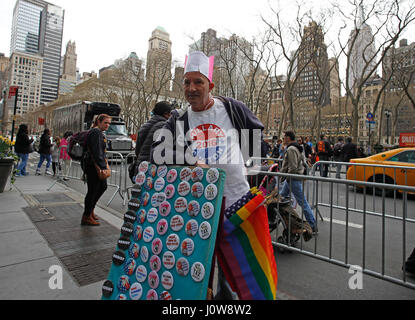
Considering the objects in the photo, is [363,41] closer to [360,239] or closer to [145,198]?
[360,239]

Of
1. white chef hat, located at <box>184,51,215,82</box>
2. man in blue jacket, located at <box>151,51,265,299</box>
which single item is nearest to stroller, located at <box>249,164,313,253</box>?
man in blue jacket, located at <box>151,51,265,299</box>

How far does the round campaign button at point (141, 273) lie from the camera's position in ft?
5.64

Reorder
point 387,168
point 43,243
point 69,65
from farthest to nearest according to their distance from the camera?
point 69,65
point 387,168
point 43,243

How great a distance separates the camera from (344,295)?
2.69 metres

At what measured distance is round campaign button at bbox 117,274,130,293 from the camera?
68.9 inches

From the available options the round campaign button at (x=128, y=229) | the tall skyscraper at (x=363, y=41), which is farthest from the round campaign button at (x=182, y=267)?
the tall skyscraper at (x=363, y=41)

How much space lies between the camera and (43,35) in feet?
481

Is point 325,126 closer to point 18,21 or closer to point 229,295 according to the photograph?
point 229,295

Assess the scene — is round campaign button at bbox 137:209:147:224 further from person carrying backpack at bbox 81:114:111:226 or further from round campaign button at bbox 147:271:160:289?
person carrying backpack at bbox 81:114:111:226

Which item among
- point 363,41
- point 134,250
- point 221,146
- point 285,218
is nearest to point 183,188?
point 221,146

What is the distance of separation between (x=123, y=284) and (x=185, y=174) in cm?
84

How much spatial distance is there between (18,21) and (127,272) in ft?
580

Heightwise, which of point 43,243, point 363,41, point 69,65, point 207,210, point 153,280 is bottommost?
point 43,243

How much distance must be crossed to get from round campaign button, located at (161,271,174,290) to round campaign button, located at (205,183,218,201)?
53cm
